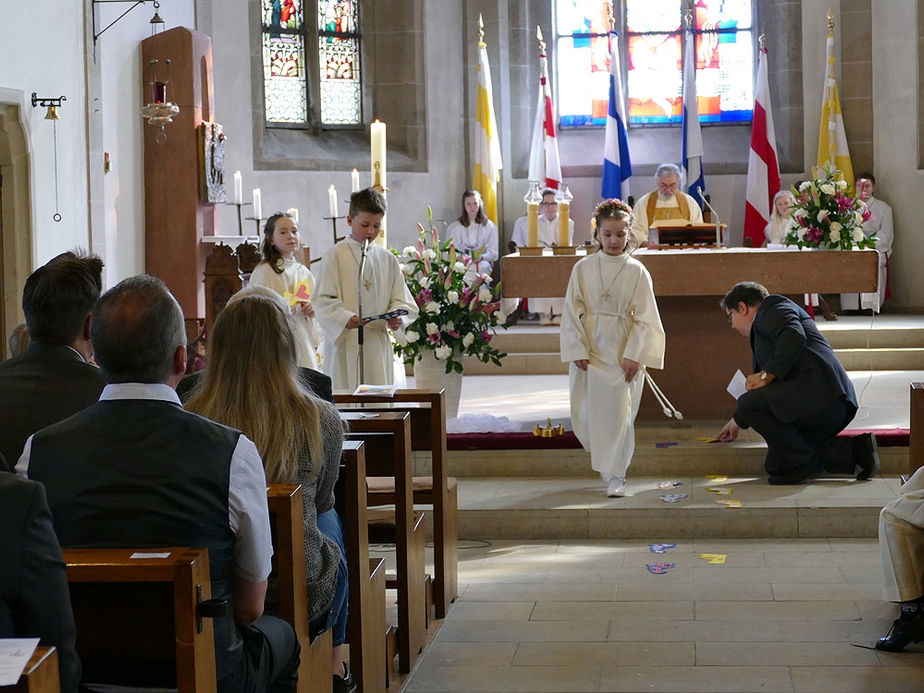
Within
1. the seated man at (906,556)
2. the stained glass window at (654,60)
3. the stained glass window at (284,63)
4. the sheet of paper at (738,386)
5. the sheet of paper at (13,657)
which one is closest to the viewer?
the sheet of paper at (13,657)

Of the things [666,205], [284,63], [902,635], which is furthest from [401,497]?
[284,63]

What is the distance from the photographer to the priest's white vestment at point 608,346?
6410 millimetres

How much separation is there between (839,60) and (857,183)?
147 cm

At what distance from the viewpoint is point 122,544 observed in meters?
2.23

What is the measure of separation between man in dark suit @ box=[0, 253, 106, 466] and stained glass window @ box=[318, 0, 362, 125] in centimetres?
1025

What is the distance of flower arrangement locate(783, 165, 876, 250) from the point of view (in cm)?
748

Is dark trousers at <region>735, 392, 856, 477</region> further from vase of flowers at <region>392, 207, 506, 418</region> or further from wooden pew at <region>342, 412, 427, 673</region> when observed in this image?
wooden pew at <region>342, 412, 427, 673</region>

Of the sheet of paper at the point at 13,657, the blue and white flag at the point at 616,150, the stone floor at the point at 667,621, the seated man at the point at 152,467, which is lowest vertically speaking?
the stone floor at the point at 667,621

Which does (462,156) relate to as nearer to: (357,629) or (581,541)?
(581,541)

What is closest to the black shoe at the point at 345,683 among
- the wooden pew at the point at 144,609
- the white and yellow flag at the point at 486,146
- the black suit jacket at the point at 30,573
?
the wooden pew at the point at 144,609

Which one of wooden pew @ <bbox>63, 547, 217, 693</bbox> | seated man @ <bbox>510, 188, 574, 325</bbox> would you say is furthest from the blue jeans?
seated man @ <bbox>510, 188, 574, 325</bbox>

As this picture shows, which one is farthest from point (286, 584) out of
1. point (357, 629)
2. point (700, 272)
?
point (700, 272)

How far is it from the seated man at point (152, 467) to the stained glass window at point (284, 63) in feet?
35.7

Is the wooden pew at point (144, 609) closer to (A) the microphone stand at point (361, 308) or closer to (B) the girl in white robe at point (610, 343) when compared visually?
(B) the girl in white robe at point (610, 343)
